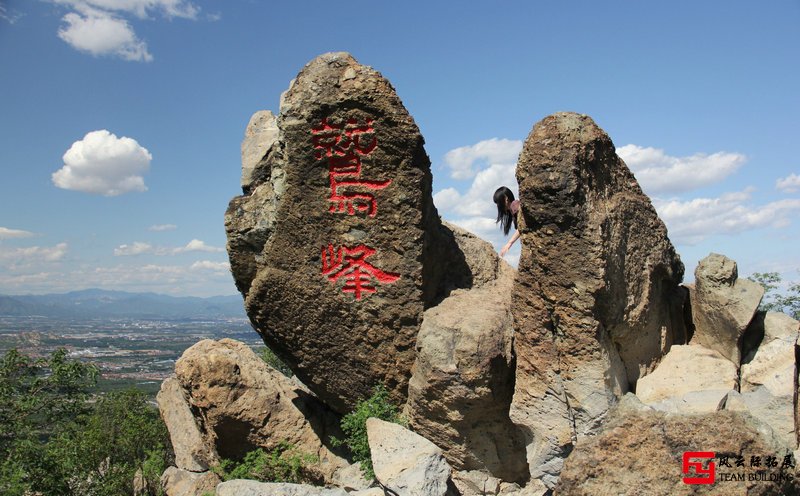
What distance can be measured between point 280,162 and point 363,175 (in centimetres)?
122

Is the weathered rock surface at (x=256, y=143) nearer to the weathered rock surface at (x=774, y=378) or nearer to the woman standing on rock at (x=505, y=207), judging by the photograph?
the woman standing on rock at (x=505, y=207)

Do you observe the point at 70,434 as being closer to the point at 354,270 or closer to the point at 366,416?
the point at 366,416

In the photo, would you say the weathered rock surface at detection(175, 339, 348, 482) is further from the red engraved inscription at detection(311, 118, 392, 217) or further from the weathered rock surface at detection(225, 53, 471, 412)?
the red engraved inscription at detection(311, 118, 392, 217)

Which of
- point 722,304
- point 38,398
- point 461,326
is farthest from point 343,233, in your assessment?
point 38,398

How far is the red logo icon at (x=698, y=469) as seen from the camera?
455 centimetres

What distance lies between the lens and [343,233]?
7.64 m

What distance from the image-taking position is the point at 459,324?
7.16 metres

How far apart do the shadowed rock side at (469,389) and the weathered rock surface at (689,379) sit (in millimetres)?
1636

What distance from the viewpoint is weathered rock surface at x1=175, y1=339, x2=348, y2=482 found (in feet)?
27.8

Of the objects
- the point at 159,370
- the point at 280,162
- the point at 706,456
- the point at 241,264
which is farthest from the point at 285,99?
the point at 159,370

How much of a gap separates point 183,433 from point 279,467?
2676mm

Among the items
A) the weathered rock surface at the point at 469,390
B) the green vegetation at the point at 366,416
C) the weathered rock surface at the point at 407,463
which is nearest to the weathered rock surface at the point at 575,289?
the weathered rock surface at the point at 469,390

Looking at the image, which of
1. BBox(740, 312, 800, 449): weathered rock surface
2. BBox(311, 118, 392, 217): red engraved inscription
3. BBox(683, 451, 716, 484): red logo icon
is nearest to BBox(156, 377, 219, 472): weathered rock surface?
BBox(311, 118, 392, 217): red engraved inscription

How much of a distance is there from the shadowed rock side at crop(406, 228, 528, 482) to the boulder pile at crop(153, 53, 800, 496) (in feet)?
0.08
